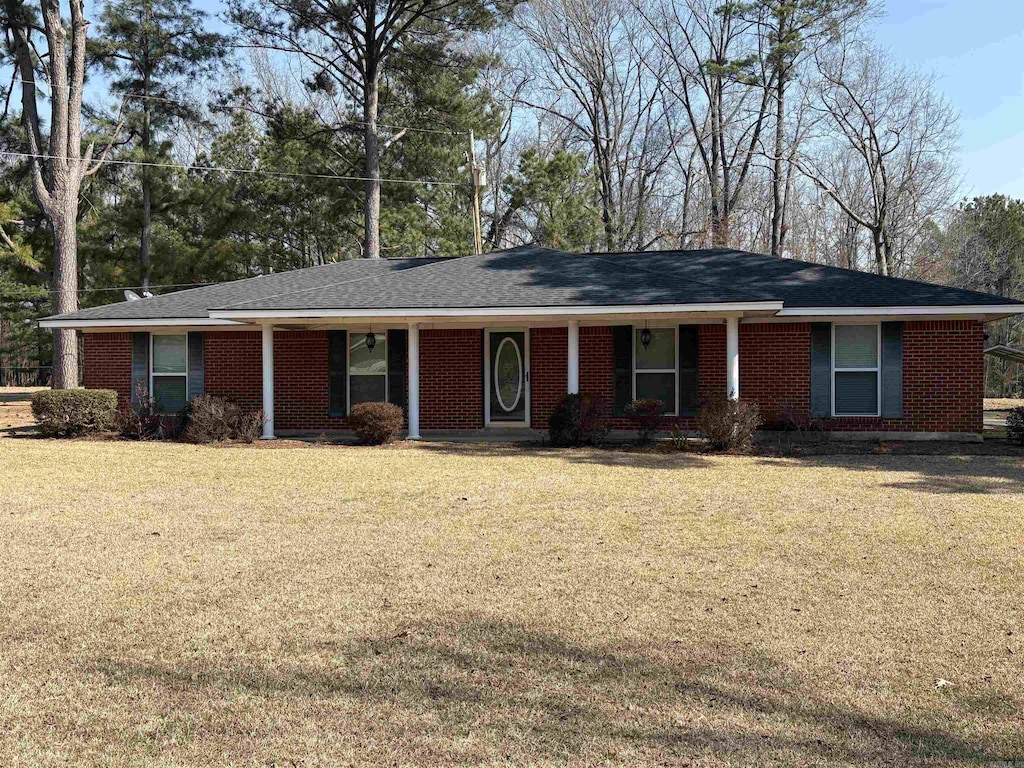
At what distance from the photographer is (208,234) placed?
32.0 meters

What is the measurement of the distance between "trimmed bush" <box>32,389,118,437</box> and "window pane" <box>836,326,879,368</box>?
44.0ft

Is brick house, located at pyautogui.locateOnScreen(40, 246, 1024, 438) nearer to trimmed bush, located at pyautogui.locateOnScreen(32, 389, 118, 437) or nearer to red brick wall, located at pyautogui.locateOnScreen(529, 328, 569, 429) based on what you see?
red brick wall, located at pyautogui.locateOnScreen(529, 328, 569, 429)

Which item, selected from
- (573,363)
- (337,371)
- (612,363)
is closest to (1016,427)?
(612,363)

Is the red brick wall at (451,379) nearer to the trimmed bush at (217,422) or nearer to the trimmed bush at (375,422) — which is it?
the trimmed bush at (375,422)

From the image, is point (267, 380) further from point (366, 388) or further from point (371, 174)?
point (371, 174)

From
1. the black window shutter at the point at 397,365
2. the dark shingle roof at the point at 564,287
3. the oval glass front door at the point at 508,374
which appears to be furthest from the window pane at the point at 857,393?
the black window shutter at the point at 397,365

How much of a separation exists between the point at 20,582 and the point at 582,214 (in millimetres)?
25451

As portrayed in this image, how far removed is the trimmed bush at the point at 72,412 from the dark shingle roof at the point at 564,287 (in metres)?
1.69

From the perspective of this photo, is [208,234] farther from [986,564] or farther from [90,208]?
[986,564]

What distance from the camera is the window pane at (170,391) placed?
17703mm

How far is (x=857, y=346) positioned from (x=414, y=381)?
7975mm

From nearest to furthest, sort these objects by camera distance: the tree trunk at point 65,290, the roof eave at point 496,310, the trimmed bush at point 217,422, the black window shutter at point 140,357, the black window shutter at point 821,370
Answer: the roof eave at point 496,310 < the trimmed bush at point 217,422 < the black window shutter at point 821,370 < the black window shutter at point 140,357 < the tree trunk at point 65,290

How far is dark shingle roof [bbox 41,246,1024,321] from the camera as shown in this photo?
14.7 metres

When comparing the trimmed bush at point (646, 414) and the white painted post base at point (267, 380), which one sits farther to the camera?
the white painted post base at point (267, 380)
